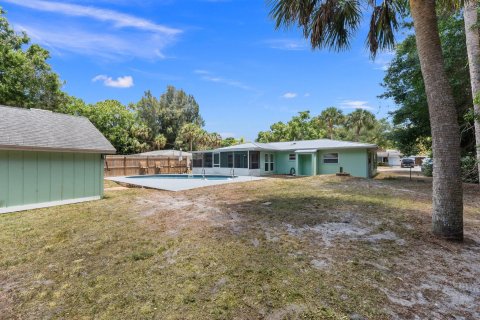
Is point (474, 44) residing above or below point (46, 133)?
above

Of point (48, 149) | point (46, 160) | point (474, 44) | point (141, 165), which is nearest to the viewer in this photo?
point (474, 44)

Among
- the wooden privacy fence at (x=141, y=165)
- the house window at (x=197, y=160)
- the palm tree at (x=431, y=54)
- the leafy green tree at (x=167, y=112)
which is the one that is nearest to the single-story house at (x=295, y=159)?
the house window at (x=197, y=160)

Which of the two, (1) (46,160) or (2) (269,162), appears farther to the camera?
(2) (269,162)

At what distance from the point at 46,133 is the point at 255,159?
1487 centimetres

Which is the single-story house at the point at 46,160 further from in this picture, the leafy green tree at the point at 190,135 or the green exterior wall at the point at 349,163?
the leafy green tree at the point at 190,135

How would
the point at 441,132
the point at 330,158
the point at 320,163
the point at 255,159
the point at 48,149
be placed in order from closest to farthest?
1. the point at 441,132
2. the point at 48,149
3. the point at 330,158
4. the point at 320,163
5. the point at 255,159

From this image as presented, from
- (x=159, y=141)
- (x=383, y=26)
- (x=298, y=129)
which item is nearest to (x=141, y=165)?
(x=159, y=141)

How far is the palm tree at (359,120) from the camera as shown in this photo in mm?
40062

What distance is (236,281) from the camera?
3215mm

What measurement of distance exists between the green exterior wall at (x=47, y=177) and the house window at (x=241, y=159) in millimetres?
12595

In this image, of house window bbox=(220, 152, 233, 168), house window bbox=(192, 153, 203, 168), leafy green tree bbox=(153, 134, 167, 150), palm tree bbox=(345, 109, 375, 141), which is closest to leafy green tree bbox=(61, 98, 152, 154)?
leafy green tree bbox=(153, 134, 167, 150)

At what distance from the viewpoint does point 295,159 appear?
71.7 ft

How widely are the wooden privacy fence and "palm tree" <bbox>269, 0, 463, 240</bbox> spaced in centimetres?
1978

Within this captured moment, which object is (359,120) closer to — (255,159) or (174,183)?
(255,159)
